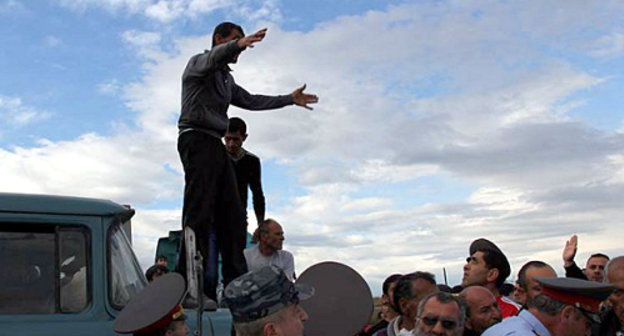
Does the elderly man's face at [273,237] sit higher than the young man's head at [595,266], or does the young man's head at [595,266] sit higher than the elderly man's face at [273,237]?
the elderly man's face at [273,237]

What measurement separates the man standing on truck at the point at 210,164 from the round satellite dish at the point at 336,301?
1263 mm

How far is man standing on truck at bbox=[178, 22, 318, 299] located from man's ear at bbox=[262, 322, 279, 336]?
259cm

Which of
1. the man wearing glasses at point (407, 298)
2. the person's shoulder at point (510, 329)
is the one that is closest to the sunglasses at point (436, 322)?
the person's shoulder at point (510, 329)

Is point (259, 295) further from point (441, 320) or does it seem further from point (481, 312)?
point (481, 312)

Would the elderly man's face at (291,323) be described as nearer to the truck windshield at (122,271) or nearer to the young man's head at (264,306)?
the young man's head at (264,306)

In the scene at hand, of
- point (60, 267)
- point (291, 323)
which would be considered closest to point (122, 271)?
point (60, 267)

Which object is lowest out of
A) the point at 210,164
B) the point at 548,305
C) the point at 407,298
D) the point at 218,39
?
the point at 548,305

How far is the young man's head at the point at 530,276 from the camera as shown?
17.5 feet

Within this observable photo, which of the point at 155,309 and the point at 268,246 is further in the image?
the point at 268,246

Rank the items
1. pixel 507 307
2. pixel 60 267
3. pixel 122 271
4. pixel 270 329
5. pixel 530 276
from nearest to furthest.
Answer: pixel 270 329
pixel 60 267
pixel 122 271
pixel 530 276
pixel 507 307

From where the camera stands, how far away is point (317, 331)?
4.20 m

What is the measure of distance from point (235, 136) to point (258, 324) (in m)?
3.70

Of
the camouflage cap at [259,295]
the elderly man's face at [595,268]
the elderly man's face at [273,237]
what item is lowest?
the camouflage cap at [259,295]

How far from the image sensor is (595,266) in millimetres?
7148
